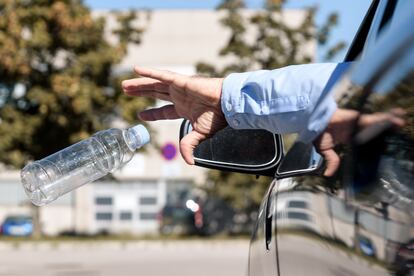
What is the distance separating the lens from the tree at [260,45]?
27.6m

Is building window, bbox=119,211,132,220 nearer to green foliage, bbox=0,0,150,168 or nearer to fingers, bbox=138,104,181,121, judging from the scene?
green foliage, bbox=0,0,150,168

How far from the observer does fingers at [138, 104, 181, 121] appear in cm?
245

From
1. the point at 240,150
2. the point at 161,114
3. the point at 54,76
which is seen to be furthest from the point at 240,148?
the point at 54,76

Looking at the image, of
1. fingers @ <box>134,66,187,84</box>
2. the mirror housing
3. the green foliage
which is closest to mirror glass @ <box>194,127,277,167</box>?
the mirror housing

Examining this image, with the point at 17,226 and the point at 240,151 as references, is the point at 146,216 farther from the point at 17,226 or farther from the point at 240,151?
the point at 240,151

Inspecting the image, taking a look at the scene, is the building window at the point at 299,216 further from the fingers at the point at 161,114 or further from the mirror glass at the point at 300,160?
the fingers at the point at 161,114

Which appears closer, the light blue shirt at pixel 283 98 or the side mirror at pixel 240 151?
the light blue shirt at pixel 283 98

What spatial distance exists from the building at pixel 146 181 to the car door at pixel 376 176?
35.4 meters

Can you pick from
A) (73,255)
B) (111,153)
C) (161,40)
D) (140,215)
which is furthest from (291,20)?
(111,153)

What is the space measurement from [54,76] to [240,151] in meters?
23.1

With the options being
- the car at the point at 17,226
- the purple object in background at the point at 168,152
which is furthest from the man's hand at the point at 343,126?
the car at the point at 17,226

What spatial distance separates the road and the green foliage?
3887 millimetres

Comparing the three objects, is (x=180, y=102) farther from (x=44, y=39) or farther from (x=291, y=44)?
(x=291, y=44)

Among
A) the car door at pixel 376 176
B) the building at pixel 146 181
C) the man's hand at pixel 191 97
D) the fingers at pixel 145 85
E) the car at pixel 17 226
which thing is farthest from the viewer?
the building at pixel 146 181
